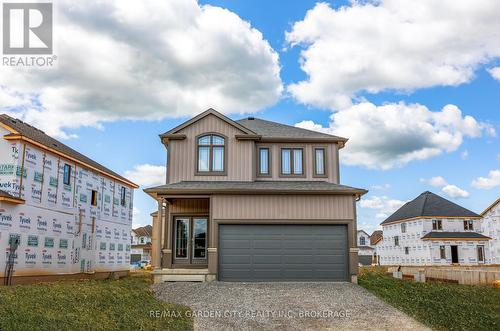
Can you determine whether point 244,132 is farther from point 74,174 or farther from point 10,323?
point 10,323

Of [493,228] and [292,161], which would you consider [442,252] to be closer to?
[493,228]

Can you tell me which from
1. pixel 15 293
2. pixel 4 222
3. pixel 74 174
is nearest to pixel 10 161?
pixel 4 222

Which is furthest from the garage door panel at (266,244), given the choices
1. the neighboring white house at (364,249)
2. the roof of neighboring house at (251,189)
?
the neighboring white house at (364,249)

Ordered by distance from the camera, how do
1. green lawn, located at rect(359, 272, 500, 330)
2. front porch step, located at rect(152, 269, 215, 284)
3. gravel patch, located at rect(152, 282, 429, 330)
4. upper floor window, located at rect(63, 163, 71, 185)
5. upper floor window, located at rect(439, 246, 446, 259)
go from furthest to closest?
upper floor window, located at rect(439, 246, 446, 259) < upper floor window, located at rect(63, 163, 71, 185) < front porch step, located at rect(152, 269, 215, 284) < green lawn, located at rect(359, 272, 500, 330) < gravel patch, located at rect(152, 282, 429, 330)

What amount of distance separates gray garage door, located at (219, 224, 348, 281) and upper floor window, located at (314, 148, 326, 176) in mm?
3122

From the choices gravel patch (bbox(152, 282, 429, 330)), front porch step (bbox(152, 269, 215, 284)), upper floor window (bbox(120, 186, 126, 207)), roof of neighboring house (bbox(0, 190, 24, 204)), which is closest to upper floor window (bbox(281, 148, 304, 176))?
gravel patch (bbox(152, 282, 429, 330))

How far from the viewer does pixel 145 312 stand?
12.0 meters

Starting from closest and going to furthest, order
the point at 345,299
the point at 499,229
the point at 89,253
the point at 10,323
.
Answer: the point at 10,323
the point at 345,299
the point at 89,253
the point at 499,229

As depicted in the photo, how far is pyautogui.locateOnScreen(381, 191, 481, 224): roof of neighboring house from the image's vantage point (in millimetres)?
44844

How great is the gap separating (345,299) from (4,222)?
13.7 metres

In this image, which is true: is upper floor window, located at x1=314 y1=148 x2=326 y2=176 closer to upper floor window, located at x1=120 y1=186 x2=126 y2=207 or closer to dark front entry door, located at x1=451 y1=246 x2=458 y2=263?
upper floor window, located at x1=120 y1=186 x2=126 y2=207

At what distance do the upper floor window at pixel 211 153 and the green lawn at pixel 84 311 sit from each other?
687cm

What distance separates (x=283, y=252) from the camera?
1789cm

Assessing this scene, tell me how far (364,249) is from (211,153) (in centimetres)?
5018
